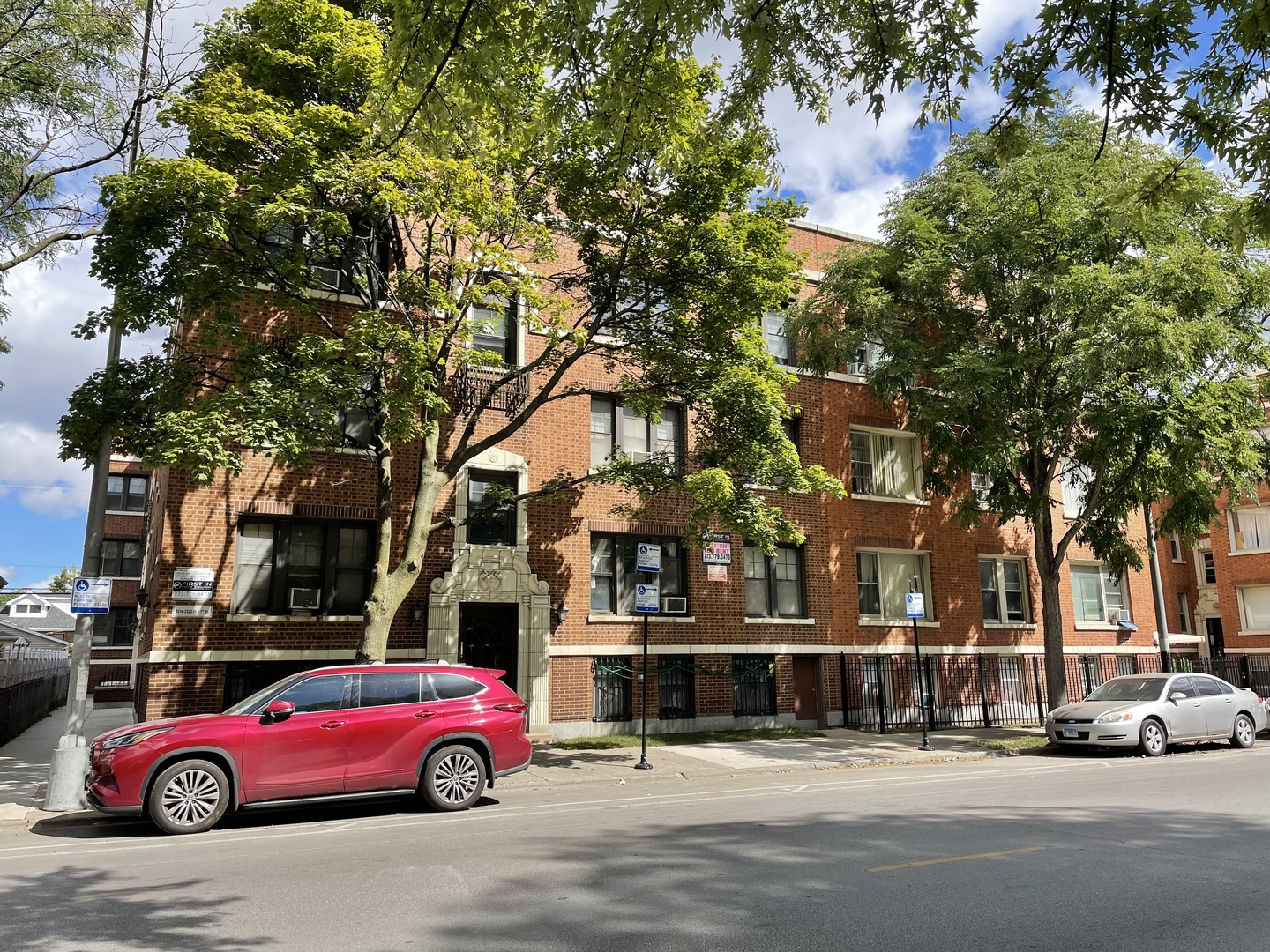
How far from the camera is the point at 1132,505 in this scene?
19453mm

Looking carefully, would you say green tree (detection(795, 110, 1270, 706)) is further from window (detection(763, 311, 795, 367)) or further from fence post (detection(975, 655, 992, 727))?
fence post (detection(975, 655, 992, 727))

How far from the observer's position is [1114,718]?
1662 centimetres

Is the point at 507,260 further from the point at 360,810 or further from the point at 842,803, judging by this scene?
the point at 842,803

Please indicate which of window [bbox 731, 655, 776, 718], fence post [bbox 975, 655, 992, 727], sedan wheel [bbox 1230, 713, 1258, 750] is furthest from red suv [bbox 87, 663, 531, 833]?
sedan wheel [bbox 1230, 713, 1258, 750]

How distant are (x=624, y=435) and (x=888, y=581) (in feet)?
27.5

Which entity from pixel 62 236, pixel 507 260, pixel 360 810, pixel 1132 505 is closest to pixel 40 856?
pixel 360 810

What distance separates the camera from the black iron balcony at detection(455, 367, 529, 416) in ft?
59.8

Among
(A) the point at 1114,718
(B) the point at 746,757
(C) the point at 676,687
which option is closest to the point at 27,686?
(C) the point at 676,687

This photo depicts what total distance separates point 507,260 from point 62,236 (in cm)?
819

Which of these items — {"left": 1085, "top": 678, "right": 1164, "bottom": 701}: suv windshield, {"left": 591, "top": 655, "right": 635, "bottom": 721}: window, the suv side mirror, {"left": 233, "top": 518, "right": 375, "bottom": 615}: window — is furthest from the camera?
{"left": 591, "top": 655, "right": 635, "bottom": 721}: window

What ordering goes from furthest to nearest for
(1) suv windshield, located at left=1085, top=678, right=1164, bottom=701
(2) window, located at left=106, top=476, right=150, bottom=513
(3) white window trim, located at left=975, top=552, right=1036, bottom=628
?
(2) window, located at left=106, top=476, right=150, bottom=513, (3) white window trim, located at left=975, top=552, right=1036, bottom=628, (1) suv windshield, located at left=1085, top=678, right=1164, bottom=701

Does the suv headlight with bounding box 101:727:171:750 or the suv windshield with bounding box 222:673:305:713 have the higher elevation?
the suv windshield with bounding box 222:673:305:713

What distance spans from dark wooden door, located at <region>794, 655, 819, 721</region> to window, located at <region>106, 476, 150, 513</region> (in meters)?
30.9

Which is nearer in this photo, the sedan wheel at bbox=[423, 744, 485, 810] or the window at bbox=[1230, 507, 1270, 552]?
the sedan wheel at bbox=[423, 744, 485, 810]
